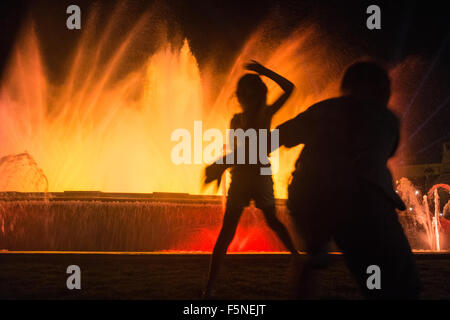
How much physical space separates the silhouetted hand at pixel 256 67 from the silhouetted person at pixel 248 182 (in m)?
0.32

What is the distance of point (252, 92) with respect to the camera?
3330 millimetres

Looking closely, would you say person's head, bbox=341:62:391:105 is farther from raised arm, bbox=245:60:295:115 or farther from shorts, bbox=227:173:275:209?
shorts, bbox=227:173:275:209

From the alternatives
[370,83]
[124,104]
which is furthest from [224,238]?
[124,104]

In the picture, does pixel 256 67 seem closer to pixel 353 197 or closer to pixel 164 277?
pixel 353 197

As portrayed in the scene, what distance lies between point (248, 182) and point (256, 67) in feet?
3.02

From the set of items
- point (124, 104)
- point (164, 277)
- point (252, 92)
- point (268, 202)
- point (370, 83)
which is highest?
point (124, 104)

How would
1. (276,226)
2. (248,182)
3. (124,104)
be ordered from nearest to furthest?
(248,182) < (276,226) < (124,104)

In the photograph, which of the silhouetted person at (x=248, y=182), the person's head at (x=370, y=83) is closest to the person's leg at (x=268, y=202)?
Answer: the silhouetted person at (x=248, y=182)

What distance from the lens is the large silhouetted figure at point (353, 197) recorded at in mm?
1899

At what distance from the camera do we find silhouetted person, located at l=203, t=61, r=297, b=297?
3.24 m

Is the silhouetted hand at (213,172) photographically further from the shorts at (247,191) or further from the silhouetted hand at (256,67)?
the silhouetted hand at (256,67)

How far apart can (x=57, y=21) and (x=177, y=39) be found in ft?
17.1

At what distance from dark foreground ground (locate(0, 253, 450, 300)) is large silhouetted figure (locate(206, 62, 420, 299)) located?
884mm
